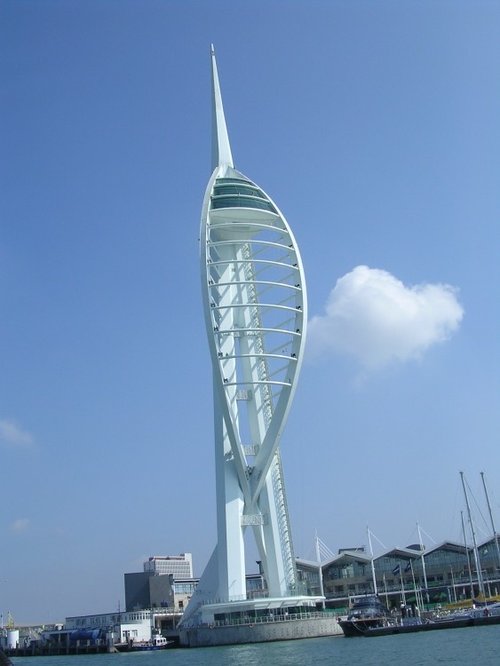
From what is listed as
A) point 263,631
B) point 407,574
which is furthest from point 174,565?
point 263,631

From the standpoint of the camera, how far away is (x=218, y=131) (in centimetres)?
8725

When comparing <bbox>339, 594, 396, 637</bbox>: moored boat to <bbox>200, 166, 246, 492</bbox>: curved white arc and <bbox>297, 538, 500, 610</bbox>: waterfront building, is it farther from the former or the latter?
<bbox>297, 538, 500, 610</bbox>: waterfront building

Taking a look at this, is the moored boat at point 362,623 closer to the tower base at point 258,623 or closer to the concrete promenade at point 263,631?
the concrete promenade at point 263,631

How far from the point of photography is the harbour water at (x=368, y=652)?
40156 millimetres

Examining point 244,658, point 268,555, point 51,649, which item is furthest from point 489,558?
point 244,658

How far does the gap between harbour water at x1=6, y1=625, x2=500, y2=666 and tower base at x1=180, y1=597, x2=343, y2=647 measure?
2021 millimetres

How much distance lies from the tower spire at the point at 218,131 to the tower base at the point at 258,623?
43671 millimetres

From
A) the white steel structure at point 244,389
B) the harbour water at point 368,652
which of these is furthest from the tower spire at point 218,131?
the harbour water at point 368,652

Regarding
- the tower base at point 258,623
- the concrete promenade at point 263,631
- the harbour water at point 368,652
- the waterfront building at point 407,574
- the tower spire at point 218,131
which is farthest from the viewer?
the waterfront building at point 407,574

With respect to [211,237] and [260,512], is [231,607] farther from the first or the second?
[211,237]

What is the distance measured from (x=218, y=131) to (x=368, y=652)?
57.7 meters

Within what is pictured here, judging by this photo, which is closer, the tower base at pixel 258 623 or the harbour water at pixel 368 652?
the harbour water at pixel 368 652

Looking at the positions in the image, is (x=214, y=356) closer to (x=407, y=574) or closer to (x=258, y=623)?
(x=258, y=623)

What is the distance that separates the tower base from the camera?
6169 centimetres
